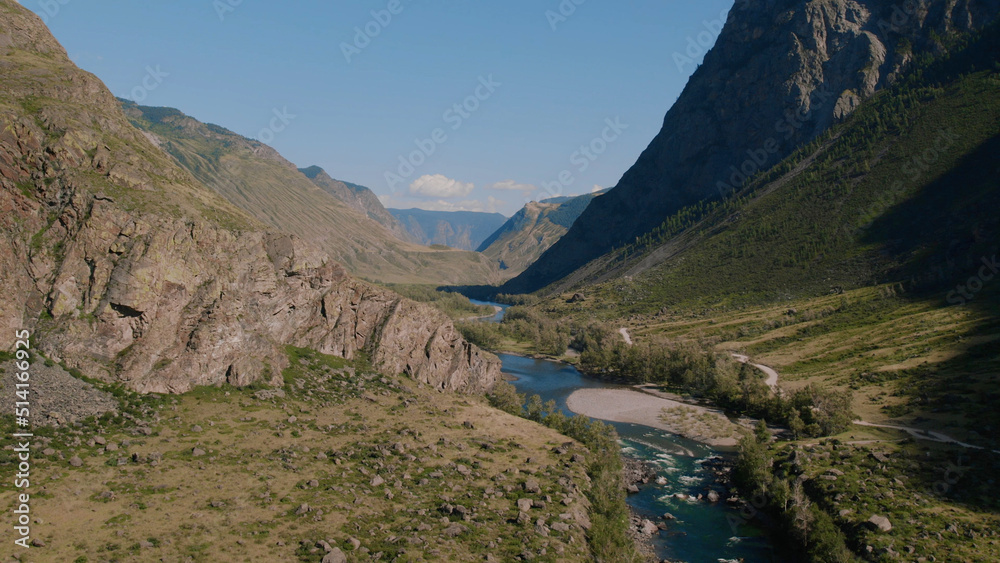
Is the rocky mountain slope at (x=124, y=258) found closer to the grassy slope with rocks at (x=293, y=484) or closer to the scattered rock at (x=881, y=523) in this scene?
the grassy slope with rocks at (x=293, y=484)

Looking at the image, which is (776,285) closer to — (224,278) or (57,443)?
(224,278)

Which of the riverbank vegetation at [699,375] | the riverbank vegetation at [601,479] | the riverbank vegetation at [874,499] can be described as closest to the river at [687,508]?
the riverbank vegetation at [874,499]

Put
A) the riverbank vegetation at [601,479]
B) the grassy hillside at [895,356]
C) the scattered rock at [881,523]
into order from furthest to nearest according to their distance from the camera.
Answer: the grassy hillside at [895,356], the scattered rock at [881,523], the riverbank vegetation at [601,479]

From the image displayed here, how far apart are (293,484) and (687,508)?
45.3 meters

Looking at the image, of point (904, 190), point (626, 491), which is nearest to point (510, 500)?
point (626, 491)

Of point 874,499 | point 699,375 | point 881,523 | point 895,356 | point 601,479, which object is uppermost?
point 895,356

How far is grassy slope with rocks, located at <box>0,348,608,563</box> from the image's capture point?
41.6 m

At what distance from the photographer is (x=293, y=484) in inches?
2057

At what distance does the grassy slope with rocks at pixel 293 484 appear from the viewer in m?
41.6

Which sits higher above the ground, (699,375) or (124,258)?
(124,258)

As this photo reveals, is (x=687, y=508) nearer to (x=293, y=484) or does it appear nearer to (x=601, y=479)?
(x=601, y=479)

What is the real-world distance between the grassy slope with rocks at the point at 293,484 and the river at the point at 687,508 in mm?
9887

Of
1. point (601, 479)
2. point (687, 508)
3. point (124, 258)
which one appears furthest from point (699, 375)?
point (124, 258)

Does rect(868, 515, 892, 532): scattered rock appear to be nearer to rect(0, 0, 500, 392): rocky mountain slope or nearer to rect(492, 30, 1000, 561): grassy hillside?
rect(492, 30, 1000, 561): grassy hillside
